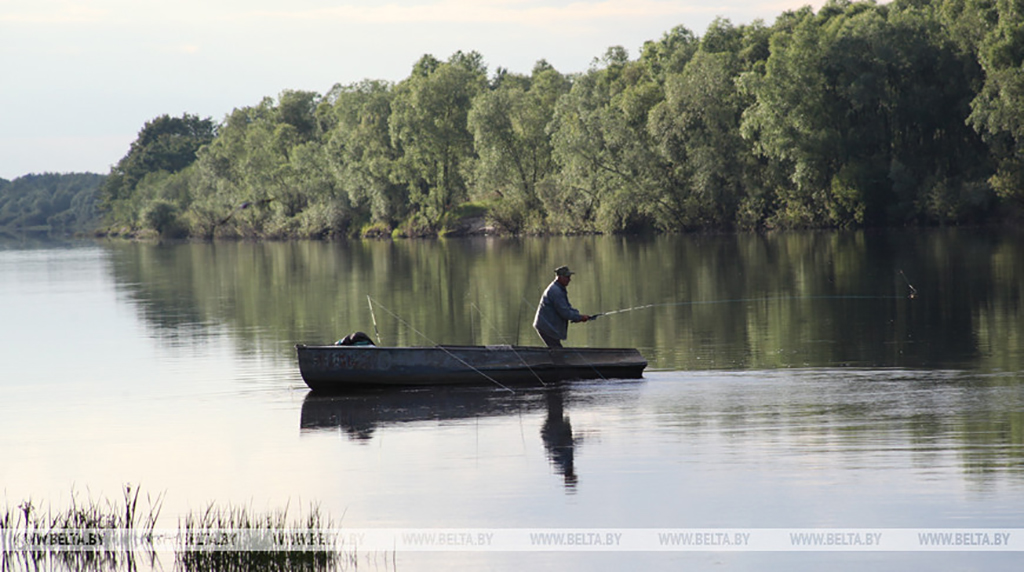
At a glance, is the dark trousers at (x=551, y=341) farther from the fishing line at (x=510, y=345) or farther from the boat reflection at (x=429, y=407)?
the boat reflection at (x=429, y=407)

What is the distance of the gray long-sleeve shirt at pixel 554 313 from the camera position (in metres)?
19.2

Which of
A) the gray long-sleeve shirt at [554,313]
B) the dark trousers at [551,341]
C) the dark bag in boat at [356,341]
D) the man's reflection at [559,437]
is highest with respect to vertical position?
the gray long-sleeve shirt at [554,313]

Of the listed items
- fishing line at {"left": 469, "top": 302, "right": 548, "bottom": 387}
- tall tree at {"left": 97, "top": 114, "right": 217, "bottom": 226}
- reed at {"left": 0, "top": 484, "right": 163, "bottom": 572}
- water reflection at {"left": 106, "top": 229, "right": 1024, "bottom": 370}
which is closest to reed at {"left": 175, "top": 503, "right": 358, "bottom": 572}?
reed at {"left": 0, "top": 484, "right": 163, "bottom": 572}

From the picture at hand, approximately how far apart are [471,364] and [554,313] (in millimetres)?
1699

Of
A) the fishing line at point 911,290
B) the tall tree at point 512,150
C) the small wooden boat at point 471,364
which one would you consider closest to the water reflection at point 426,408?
the small wooden boat at point 471,364

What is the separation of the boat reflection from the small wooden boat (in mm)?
248

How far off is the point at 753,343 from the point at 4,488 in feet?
50.5

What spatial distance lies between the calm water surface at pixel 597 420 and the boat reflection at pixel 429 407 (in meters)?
0.08

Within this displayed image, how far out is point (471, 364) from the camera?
18984 mm

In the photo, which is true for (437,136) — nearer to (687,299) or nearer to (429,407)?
(687,299)

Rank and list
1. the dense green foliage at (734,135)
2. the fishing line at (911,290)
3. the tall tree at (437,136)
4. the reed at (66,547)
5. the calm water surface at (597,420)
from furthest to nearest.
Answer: the tall tree at (437,136), the dense green foliage at (734,135), the fishing line at (911,290), the calm water surface at (597,420), the reed at (66,547)

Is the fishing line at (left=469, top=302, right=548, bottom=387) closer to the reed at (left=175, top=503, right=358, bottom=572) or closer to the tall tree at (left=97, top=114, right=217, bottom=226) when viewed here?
the reed at (left=175, top=503, right=358, bottom=572)

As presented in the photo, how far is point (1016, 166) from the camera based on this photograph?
222 feet

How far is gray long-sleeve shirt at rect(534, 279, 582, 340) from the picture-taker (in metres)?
19.2
